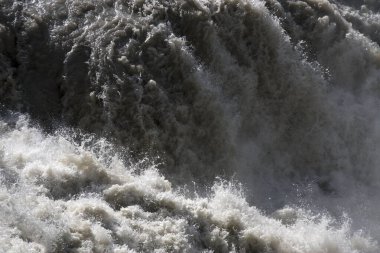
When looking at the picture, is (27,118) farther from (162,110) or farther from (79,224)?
(79,224)

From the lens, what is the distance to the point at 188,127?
7.16m

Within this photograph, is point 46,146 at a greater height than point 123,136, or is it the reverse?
point 123,136

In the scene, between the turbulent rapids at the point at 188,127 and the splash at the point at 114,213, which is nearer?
the splash at the point at 114,213

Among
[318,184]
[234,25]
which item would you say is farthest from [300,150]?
[234,25]

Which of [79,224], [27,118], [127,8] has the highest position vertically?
[127,8]

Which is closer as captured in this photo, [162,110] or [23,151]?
[23,151]

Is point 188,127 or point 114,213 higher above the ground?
point 188,127

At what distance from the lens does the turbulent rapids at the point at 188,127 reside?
218 inches

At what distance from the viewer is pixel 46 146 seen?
20.7ft

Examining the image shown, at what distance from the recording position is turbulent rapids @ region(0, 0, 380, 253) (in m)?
5.54

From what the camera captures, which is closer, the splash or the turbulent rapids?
the splash

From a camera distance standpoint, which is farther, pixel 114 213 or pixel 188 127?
pixel 188 127

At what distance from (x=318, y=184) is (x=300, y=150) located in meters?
0.55

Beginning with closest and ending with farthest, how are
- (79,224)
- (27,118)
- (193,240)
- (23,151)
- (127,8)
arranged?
(79,224), (193,240), (23,151), (27,118), (127,8)
